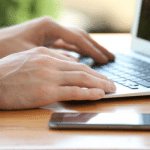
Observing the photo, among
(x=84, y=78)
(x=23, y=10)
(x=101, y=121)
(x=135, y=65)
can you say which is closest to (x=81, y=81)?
(x=84, y=78)

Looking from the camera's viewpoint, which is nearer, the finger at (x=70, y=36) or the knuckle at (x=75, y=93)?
the knuckle at (x=75, y=93)

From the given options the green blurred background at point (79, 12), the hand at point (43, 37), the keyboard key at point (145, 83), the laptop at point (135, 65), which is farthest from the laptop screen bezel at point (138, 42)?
the green blurred background at point (79, 12)

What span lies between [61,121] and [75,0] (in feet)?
4.71

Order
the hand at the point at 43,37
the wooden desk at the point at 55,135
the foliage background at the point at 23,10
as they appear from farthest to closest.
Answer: the foliage background at the point at 23,10 → the hand at the point at 43,37 → the wooden desk at the point at 55,135

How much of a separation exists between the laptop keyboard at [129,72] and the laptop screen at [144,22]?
128 mm

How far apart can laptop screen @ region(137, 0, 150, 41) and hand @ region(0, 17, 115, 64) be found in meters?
0.18

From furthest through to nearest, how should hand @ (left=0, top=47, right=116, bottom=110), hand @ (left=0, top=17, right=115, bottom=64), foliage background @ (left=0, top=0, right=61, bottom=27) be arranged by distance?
foliage background @ (left=0, top=0, right=61, bottom=27) < hand @ (left=0, top=17, right=115, bottom=64) < hand @ (left=0, top=47, right=116, bottom=110)

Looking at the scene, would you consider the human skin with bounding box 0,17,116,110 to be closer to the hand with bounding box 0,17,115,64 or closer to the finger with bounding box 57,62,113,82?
the finger with bounding box 57,62,113,82

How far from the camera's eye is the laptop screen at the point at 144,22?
0.84 metres

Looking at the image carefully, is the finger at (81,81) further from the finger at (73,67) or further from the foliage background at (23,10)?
the foliage background at (23,10)

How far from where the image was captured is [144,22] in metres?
0.86

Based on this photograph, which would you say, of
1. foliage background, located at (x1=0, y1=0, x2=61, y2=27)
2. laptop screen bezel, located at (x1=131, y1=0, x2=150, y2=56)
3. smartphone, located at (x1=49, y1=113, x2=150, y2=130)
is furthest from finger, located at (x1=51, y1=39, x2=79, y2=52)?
foliage background, located at (x1=0, y1=0, x2=61, y2=27)

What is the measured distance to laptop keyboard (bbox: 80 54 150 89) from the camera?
496mm

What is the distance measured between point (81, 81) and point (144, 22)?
55 centimetres
